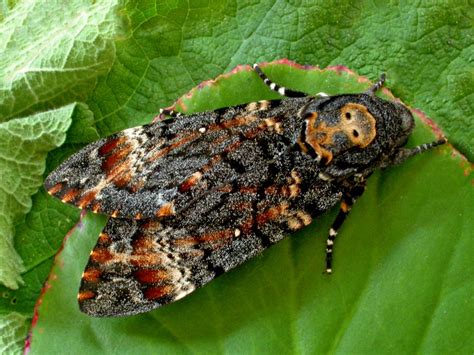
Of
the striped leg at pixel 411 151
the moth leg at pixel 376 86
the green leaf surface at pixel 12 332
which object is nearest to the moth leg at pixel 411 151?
the striped leg at pixel 411 151

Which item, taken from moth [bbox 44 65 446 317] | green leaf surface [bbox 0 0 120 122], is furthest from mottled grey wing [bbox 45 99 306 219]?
green leaf surface [bbox 0 0 120 122]

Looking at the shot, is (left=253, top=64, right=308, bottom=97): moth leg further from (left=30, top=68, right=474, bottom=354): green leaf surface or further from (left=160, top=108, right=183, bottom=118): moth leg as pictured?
(left=160, top=108, right=183, bottom=118): moth leg

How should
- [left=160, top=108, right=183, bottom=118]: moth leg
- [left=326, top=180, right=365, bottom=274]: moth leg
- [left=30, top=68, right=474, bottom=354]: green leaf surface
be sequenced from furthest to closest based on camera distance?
[left=160, top=108, right=183, bottom=118]: moth leg < [left=326, top=180, right=365, bottom=274]: moth leg < [left=30, top=68, right=474, bottom=354]: green leaf surface

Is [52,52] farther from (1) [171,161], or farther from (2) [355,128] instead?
(2) [355,128]

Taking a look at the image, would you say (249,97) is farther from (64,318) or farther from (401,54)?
(64,318)

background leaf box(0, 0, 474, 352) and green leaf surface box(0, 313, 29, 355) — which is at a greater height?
background leaf box(0, 0, 474, 352)

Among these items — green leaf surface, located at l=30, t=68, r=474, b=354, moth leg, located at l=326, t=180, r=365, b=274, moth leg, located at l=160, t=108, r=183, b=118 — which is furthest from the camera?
moth leg, located at l=160, t=108, r=183, b=118

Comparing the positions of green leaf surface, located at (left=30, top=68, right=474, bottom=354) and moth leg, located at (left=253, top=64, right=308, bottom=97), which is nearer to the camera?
green leaf surface, located at (left=30, top=68, right=474, bottom=354)
